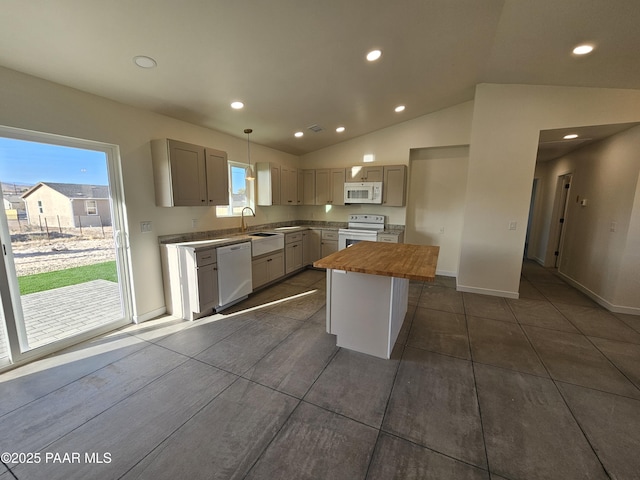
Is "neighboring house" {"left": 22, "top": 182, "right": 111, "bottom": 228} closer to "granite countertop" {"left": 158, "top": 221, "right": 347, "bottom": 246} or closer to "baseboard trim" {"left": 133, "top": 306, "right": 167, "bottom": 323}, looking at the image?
"granite countertop" {"left": 158, "top": 221, "right": 347, "bottom": 246}

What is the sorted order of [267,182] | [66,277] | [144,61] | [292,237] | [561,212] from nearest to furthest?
1. [144,61]
2. [66,277]
3. [267,182]
4. [292,237]
5. [561,212]

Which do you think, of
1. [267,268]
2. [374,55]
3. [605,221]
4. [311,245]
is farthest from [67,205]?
[605,221]

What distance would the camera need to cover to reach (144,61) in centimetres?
222

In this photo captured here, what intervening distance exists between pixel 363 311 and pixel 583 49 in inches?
134

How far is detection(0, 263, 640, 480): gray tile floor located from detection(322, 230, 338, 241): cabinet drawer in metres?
2.50

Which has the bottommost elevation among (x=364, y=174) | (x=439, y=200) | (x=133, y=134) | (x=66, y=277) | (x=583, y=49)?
(x=66, y=277)

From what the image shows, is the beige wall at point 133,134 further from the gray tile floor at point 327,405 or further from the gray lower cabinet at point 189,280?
the gray tile floor at point 327,405

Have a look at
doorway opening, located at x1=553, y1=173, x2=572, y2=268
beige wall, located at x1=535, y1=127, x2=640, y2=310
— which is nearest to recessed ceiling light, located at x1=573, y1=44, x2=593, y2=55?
beige wall, located at x1=535, y1=127, x2=640, y2=310

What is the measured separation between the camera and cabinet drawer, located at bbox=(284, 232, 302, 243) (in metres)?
4.86

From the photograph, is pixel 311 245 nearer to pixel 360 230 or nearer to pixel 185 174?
pixel 360 230

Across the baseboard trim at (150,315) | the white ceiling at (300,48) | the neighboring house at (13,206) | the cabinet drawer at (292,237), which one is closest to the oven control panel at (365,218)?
the cabinet drawer at (292,237)

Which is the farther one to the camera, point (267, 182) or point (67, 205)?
point (267, 182)

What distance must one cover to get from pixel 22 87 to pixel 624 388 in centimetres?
542

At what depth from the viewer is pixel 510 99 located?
363cm
